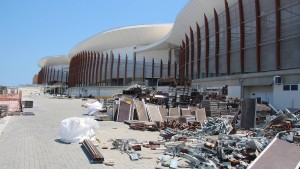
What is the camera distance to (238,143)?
32.6 feet

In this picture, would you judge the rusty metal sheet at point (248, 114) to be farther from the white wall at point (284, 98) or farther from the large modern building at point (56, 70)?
the large modern building at point (56, 70)

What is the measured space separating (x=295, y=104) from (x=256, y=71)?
323 inches

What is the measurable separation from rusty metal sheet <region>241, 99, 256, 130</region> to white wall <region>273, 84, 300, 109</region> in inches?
464

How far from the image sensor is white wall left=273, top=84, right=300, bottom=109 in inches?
1104

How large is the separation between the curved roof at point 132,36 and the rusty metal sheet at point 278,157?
244ft

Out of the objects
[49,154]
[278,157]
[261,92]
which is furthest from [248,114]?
[261,92]

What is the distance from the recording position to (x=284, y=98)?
29484 mm

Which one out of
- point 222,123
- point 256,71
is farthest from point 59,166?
point 256,71

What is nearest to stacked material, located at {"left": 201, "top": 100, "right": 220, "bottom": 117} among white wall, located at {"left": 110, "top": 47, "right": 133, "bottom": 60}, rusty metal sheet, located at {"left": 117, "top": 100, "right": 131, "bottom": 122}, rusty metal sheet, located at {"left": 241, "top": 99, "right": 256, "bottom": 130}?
rusty metal sheet, located at {"left": 117, "top": 100, "right": 131, "bottom": 122}

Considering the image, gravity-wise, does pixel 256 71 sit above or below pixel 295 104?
above

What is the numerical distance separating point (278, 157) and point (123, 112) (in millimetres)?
15046

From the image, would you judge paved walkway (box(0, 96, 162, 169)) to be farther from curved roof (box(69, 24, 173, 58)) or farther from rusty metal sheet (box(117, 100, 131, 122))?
curved roof (box(69, 24, 173, 58))

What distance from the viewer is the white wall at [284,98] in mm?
28050

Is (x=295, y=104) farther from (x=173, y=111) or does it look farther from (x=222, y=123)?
(x=222, y=123)
